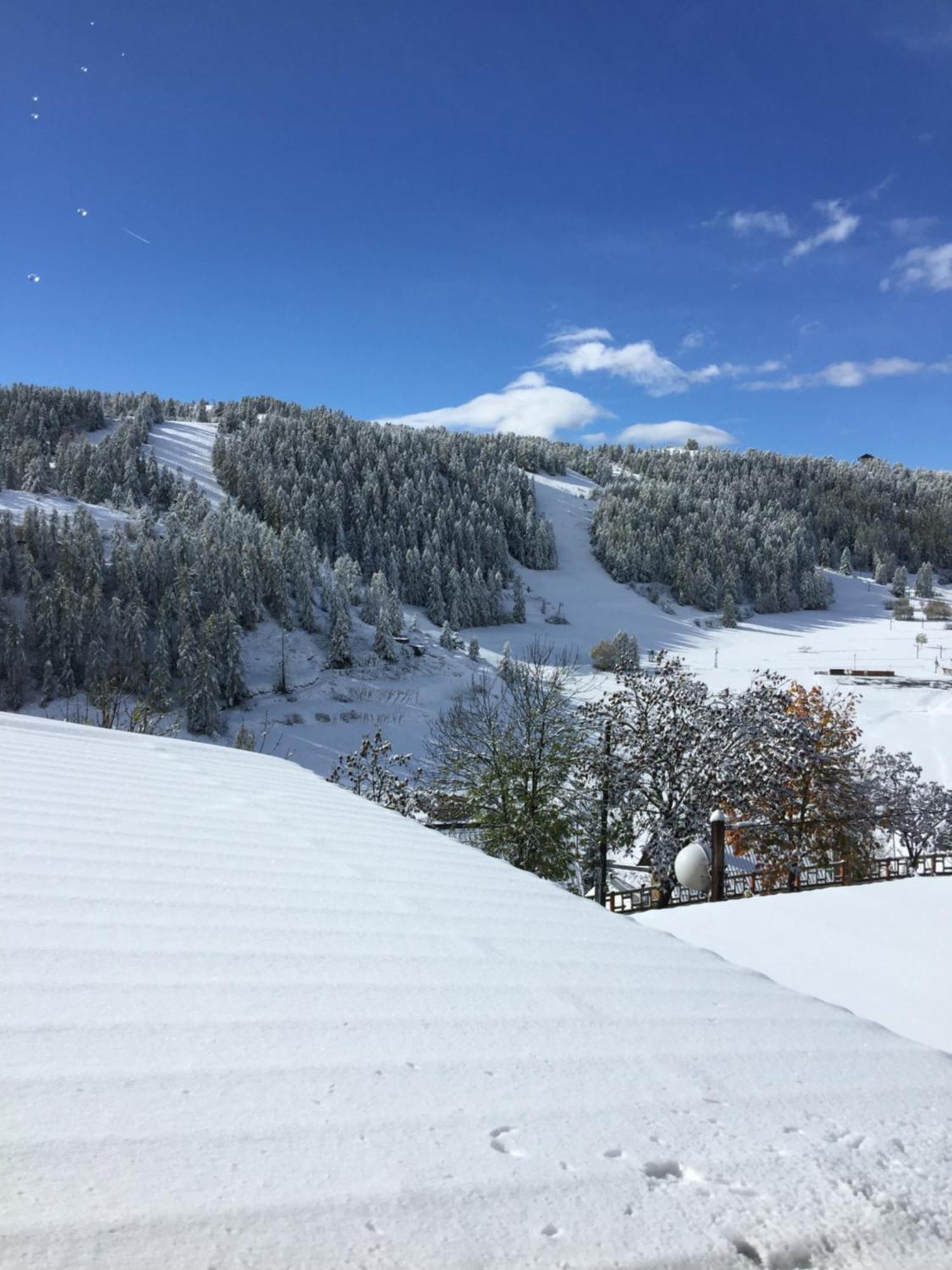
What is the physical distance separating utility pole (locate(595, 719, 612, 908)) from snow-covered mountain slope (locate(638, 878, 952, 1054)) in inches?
225

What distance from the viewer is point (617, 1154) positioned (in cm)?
168

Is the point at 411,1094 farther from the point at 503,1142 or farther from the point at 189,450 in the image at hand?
the point at 189,450

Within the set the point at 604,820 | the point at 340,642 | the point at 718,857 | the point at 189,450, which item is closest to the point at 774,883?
the point at 604,820

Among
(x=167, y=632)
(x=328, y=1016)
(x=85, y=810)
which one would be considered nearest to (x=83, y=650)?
(x=167, y=632)

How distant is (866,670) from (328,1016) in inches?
2963

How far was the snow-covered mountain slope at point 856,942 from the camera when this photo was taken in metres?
6.76

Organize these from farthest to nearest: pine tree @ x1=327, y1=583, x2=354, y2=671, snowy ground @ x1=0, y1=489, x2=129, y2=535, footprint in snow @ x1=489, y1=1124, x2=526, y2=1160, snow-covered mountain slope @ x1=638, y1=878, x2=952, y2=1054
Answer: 1. snowy ground @ x1=0, y1=489, x2=129, y2=535
2. pine tree @ x1=327, y1=583, x2=354, y2=671
3. snow-covered mountain slope @ x1=638, y1=878, x2=952, y2=1054
4. footprint in snow @ x1=489, y1=1124, x2=526, y2=1160

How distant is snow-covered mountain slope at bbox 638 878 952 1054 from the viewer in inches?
266

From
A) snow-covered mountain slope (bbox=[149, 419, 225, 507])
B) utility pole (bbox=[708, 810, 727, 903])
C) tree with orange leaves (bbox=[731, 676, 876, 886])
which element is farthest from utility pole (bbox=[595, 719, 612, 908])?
snow-covered mountain slope (bbox=[149, 419, 225, 507])

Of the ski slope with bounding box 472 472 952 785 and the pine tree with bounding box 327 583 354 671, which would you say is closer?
the ski slope with bounding box 472 472 952 785

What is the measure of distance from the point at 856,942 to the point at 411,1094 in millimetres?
8880

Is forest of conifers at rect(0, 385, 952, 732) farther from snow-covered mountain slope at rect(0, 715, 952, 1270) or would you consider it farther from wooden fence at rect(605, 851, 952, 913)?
snow-covered mountain slope at rect(0, 715, 952, 1270)

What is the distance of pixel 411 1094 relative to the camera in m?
1.84

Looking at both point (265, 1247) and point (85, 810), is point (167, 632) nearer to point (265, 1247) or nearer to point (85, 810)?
point (85, 810)
